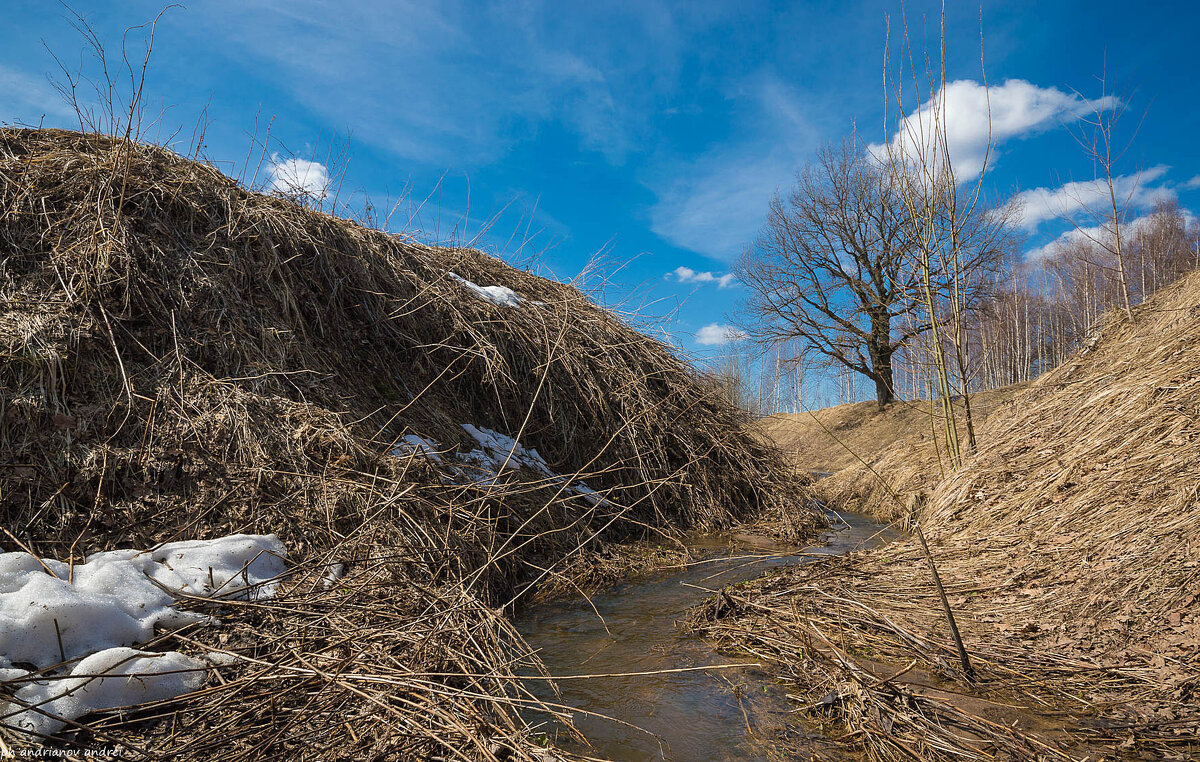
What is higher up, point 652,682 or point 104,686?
point 104,686

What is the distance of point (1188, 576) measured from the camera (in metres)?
2.92

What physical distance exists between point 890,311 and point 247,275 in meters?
19.8

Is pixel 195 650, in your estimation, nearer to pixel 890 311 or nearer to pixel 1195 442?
pixel 1195 442

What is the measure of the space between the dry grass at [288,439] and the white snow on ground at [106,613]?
0.12 metres

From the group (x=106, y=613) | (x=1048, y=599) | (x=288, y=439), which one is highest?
(x=288, y=439)

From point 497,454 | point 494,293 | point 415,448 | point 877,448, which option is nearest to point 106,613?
point 415,448

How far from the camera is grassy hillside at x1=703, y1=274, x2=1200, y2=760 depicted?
2.40 m

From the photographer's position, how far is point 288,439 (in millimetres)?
4199

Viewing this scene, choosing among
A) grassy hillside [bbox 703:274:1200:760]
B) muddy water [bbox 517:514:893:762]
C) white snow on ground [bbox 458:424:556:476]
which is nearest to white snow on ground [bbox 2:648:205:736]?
muddy water [bbox 517:514:893:762]

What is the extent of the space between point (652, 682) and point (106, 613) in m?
2.53

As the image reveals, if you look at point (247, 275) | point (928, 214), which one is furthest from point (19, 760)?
point (928, 214)

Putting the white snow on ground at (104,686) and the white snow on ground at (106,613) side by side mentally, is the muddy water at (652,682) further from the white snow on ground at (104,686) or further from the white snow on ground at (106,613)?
the white snow on ground at (106,613)

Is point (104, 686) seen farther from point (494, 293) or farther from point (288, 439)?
point (494, 293)

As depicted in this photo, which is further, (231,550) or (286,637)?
(231,550)
